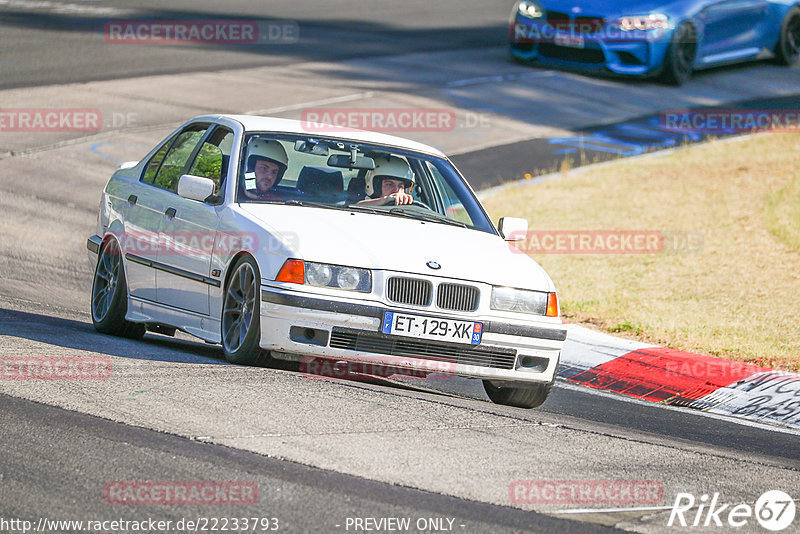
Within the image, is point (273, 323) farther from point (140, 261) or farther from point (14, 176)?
point (14, 176)

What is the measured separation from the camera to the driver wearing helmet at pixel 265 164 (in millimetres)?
8117

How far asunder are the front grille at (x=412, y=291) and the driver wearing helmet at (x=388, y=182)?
3.63ft

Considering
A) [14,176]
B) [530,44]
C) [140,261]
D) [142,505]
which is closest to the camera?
[142,505]

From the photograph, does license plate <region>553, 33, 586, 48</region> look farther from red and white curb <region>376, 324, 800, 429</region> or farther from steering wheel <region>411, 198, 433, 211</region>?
steering wheel <region>411, 198, 433, 211</region>

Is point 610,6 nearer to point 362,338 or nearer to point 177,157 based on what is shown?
Answer: point 177,157

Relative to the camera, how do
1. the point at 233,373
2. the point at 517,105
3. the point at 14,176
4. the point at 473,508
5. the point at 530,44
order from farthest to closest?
the point at 530,44, the point at 517,105, the point at 14,176, the point at 233,373, the point at 473,508

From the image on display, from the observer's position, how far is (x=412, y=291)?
727 cm

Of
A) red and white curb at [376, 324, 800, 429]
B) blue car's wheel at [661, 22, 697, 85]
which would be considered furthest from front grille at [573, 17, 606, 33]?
red and white curb at [376, 324, 800, 429]

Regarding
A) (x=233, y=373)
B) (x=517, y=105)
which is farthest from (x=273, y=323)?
(x=517, y=105)

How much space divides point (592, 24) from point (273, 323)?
15.3m

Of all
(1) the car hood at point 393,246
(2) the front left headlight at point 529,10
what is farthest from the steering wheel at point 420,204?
(2) the front left headlight at point 529,10

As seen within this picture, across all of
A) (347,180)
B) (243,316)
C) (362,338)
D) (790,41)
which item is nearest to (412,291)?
(362,338)

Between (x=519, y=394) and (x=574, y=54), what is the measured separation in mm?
15167

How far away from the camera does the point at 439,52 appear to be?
2517cm
